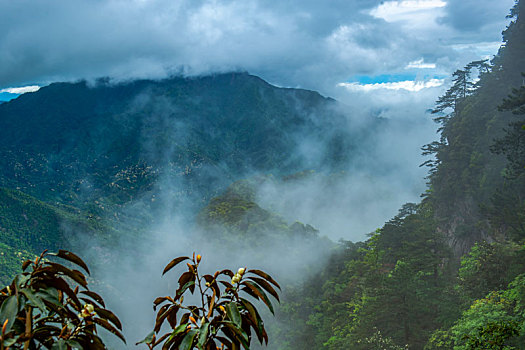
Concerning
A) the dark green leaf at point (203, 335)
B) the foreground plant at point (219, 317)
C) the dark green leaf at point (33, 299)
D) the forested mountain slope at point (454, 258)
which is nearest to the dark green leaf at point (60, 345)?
the dark green leaf at point (33, 299)

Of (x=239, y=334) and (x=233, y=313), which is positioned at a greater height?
(x=233, y=313)

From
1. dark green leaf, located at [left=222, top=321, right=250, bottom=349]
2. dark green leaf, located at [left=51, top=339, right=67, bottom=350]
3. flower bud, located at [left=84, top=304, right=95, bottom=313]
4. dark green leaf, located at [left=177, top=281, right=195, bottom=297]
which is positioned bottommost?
dark green leaf, located at [left=222, top=321, right=250, bottom=349]

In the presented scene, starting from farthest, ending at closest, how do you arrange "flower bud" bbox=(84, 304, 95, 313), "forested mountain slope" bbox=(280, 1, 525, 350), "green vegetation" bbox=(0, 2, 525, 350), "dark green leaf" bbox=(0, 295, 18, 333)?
"forested mountain slope" bbox=(280, 1, 525, 350)
"green vegetation" bbox=(0, 2, 525, 350)
"flower bud" bbox=(84, 304, 95, 313)
"dark green leaf" bbox=(0, 295, 18, 333)

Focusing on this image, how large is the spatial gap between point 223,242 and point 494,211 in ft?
191

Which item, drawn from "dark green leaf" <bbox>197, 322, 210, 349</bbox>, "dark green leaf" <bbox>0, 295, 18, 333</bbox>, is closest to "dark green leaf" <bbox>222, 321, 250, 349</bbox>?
"dark green leaf" <bbox>197, 322, 210, 349</bbox>

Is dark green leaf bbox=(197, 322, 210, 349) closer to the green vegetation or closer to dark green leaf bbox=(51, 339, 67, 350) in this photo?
the green vegetation

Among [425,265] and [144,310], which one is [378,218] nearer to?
[144,310]

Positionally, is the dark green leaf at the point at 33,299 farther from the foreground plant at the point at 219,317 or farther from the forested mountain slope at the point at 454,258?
the forested mountain slope at the point at 454,258

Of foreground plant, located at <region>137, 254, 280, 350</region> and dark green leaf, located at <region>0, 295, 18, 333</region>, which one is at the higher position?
dark green leaf, located at <region>0, 295, 18, 333</region>

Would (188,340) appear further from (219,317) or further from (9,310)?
(9,310)

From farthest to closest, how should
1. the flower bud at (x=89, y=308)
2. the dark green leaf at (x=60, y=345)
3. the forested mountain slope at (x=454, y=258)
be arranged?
the forested mountain slope at (x=454, y=258) → the flower bud at (x=89, y=308) → the dark green leaf at (x=60, y=345)

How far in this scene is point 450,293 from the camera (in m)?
22.7

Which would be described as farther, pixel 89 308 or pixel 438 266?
pixel 438 266

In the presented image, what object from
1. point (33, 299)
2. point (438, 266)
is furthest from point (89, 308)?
point (438, 266)
